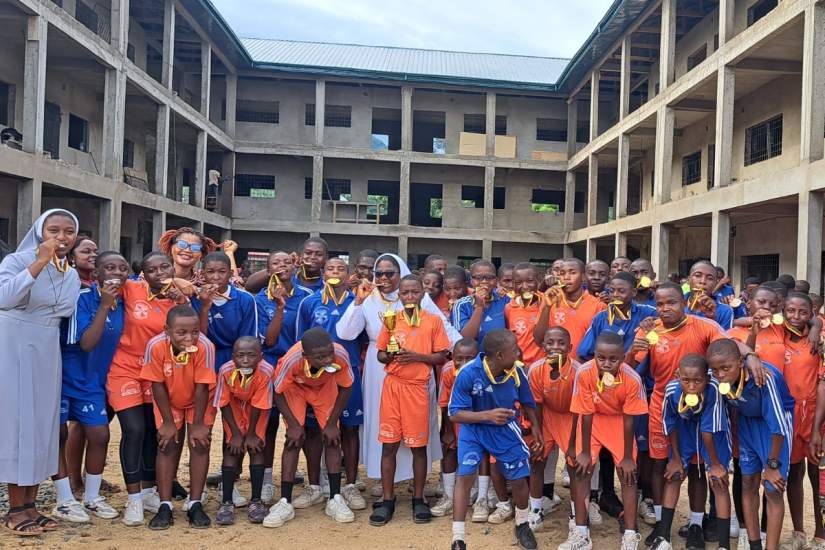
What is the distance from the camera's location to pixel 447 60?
26.4 m

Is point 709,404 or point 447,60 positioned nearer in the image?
point 709,404

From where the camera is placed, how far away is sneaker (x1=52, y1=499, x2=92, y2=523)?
411cm

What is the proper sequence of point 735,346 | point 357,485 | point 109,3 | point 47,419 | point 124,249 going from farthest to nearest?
point 124,249, point 109,3, point 357,485, point 47,419, point 735,346

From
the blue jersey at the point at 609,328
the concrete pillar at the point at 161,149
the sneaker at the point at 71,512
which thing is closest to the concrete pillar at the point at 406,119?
the concrete pillar at the point at 161,149

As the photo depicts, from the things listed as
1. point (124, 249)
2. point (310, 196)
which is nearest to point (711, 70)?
point (310, 196)

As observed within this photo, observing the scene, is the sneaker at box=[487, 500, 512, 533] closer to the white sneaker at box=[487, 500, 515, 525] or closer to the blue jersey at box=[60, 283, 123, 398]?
the white sneaker at box=[487, 500, 515, 525]

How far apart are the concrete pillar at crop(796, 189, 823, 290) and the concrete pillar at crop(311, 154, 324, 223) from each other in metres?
15.3

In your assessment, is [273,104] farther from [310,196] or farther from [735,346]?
[735,346]

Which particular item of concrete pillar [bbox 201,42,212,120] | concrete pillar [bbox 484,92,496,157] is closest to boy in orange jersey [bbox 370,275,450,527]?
concrete pillar [bbox 201,42,212,120]

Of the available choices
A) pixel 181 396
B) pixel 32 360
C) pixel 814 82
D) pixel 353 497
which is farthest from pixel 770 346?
pixel 814 82

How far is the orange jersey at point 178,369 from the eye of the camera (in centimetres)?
406

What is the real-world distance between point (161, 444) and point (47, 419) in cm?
72

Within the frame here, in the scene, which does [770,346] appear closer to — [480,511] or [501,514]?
[501,514]

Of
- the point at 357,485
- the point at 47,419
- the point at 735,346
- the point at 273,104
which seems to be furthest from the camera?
the point at 273,104
